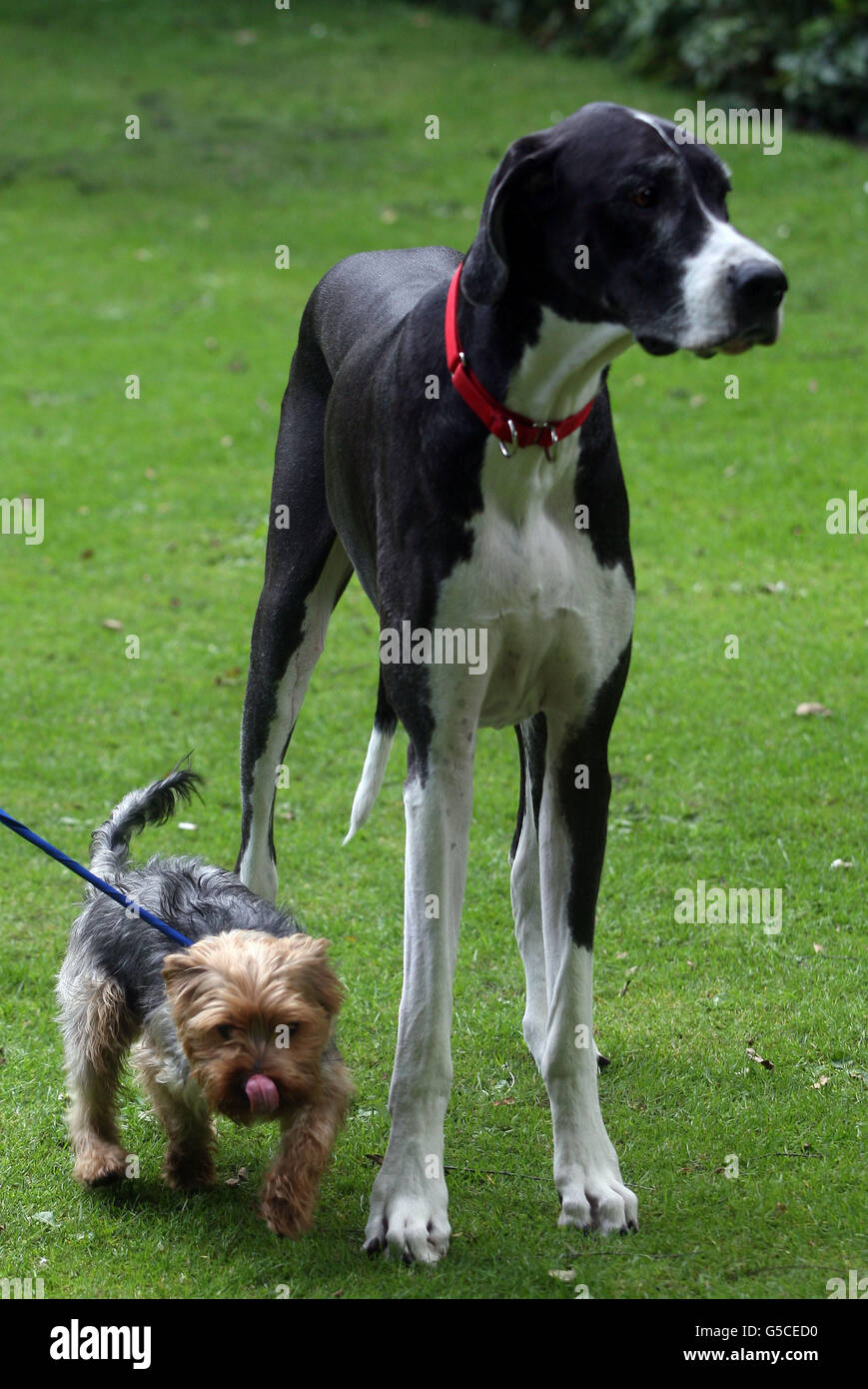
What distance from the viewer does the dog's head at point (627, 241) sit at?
3.16m

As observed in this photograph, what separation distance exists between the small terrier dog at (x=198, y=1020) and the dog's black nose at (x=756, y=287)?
70.9 inches

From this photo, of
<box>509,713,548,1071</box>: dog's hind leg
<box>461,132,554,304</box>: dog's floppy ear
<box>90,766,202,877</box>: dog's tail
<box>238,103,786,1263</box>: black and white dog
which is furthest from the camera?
<box>509,713,548,1071</box>: dog's hind leg

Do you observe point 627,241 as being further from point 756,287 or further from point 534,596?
point 534,596

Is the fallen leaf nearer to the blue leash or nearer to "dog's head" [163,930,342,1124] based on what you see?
"dog's head" [163,930,342,1124]

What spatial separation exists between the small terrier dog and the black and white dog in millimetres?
242

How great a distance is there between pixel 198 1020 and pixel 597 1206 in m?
1.13

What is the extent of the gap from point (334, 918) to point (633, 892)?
3.73ft

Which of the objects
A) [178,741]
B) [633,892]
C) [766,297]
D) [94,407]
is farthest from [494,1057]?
[94,407]

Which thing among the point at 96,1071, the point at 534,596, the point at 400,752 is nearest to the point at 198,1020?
the point at 96,1071

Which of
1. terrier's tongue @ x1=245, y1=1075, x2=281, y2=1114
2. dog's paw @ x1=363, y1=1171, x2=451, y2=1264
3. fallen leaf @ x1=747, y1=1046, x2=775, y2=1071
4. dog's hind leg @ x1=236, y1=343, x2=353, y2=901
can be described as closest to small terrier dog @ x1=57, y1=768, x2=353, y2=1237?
terrier's tongue @ x1=245, y1=1075, x2=281, y2=1114

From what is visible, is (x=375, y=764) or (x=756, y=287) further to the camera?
(x=375, y=764)

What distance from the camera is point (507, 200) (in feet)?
11.3

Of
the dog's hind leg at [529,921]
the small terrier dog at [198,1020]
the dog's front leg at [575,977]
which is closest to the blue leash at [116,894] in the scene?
the small terrier dog at [198,1020]

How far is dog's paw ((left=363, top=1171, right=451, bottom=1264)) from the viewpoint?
3.94 metres
